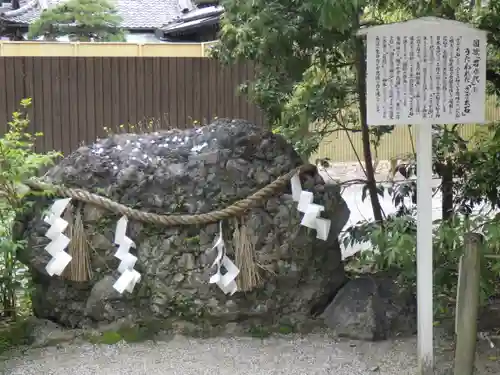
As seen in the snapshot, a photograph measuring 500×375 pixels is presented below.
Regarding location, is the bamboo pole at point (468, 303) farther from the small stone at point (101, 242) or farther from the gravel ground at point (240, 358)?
the small stone at point (101, 242)

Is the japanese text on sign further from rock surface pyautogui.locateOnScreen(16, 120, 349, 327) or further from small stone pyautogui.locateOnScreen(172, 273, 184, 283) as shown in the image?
small stone pyautogui.locateOnScreen(172, 273, 184, 283)

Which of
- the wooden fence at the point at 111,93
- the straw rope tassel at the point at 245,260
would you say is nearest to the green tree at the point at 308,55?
the straw rope tassel at the point at 245,260

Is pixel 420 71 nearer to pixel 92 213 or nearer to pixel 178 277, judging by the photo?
pixel 178 277

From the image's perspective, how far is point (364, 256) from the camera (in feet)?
12.6

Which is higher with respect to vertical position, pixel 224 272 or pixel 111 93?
pixel 111 93

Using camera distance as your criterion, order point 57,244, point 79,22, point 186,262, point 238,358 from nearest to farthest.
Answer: point 238,358 < point 57,244 < point 186,262 < point 79,22

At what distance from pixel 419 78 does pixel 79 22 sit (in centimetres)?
1667

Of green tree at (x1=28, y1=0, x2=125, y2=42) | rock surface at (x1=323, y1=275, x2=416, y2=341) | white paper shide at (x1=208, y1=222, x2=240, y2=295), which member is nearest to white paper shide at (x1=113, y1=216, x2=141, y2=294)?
white paper shide at (x1=208, y1=222, x2=240, y2=295)

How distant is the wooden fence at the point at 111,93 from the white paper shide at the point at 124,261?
5.41m

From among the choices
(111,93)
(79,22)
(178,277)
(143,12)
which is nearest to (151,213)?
(178,277)

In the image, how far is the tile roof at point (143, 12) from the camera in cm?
2247

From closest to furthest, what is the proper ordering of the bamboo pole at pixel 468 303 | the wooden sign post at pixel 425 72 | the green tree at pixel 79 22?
the bamboo pole at pixel 468 303 < the wooden sign post at pixel 425 72 < the green tree at pixel 79 22

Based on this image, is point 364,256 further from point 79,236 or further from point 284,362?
point 79,236

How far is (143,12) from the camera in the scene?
939 inches
